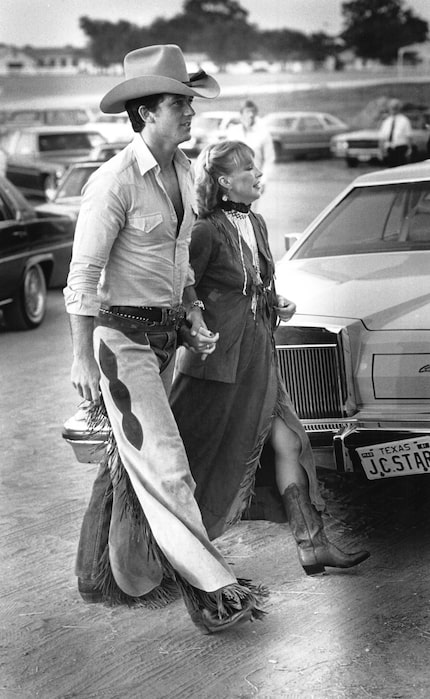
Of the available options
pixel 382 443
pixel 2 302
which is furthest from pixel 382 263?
pixel 2 302

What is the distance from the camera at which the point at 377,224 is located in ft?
19.7

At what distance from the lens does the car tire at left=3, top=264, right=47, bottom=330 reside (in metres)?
10.3

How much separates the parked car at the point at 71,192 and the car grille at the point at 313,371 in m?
7.08

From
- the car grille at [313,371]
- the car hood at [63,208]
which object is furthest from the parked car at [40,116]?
the car grille at [313,371]

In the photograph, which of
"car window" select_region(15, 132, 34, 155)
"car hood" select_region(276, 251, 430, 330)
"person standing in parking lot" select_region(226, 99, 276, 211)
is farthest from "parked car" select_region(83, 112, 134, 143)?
"car hood" select_region(276, 251, 430, 330)

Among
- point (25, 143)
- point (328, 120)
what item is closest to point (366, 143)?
point (328, 120)

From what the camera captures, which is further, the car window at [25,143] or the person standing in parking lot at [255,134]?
Answer: the car window at [25,143]

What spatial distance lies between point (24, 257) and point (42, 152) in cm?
477

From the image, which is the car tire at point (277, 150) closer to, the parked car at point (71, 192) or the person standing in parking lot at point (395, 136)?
the person standing in parking lot at point (395, 136)

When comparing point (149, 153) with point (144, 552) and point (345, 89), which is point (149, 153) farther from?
point (345, 89)

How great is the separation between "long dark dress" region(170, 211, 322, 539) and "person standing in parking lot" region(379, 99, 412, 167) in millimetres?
6347

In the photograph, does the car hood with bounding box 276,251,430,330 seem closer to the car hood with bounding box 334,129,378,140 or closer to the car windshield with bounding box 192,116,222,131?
the car hood with bounding box 334,129,378,140

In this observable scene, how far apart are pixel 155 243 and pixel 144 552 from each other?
108cm

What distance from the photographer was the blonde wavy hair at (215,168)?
14.0 feet
